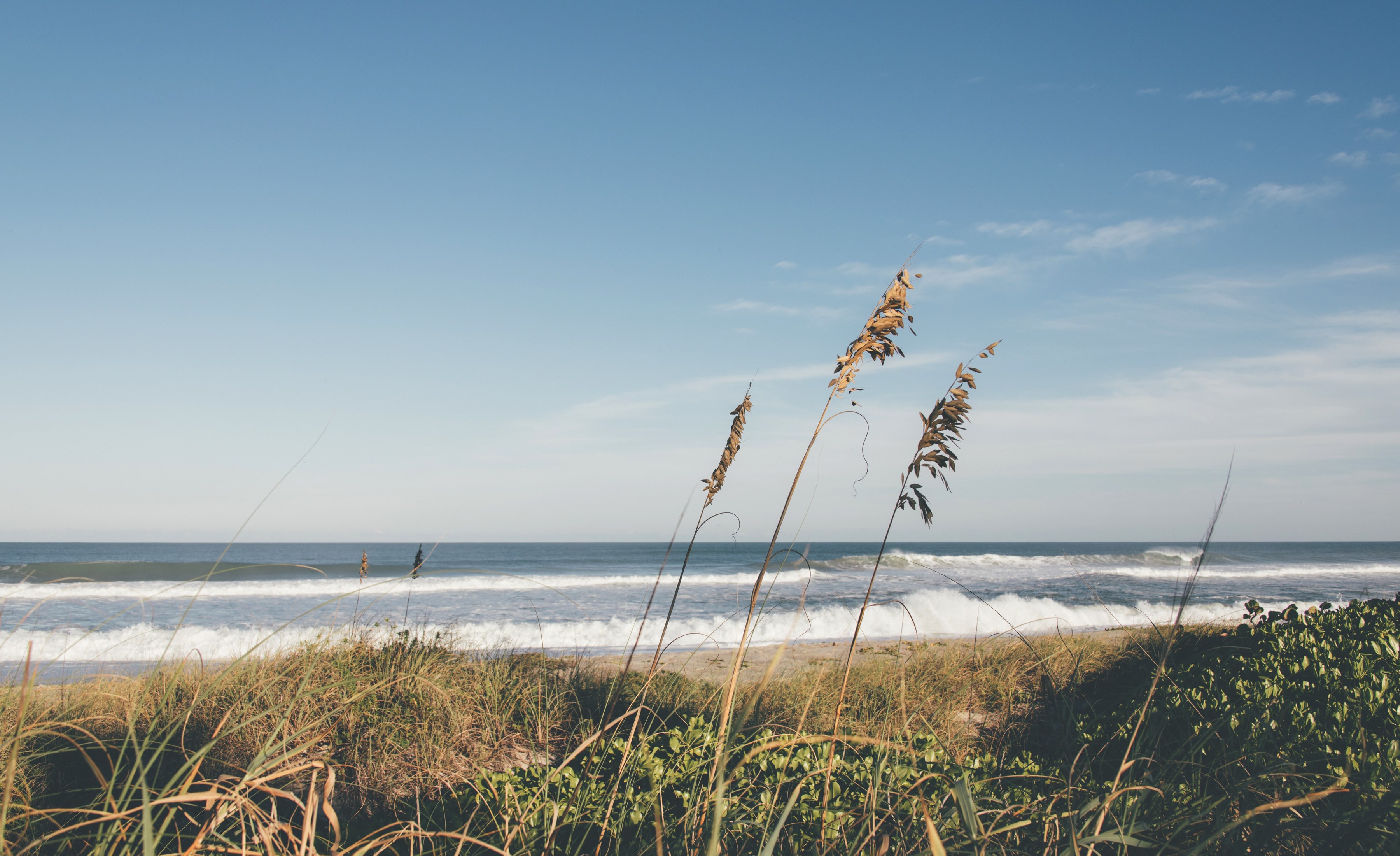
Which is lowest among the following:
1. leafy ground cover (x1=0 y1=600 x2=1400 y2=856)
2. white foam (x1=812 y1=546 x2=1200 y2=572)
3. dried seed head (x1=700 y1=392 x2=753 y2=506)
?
white foam (x1=812 y1=546 x2=1200 y2=572)

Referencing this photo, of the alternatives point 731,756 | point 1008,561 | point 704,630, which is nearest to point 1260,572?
point 1008,561

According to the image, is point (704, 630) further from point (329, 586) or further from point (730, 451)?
point (329, 586)

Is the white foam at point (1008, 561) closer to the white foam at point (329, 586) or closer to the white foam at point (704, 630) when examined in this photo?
the white foam at point (329, 586)

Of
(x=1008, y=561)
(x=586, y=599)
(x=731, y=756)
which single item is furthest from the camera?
(x=1008, y=561)

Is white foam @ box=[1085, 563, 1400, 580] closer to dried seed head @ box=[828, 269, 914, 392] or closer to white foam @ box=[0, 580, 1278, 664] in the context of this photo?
white foam @ box=[0, 580, 1278, 664]

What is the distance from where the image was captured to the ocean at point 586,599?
6.17 metres

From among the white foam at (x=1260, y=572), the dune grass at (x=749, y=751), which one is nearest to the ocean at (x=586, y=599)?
the white foam at (x=1260, y=572)

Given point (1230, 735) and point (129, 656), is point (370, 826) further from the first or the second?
point (129, 656)

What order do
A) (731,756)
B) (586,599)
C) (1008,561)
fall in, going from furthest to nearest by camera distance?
(1008,561) → (586,599) → (731,756)

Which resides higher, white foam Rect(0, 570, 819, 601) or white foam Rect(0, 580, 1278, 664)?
white foam Rect(0, 580, 1278, 664)

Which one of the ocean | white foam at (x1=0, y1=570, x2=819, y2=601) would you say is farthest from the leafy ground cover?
white foam at (x1=0, y1=570, x2=819, y2=601)

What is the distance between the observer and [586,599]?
72.9ft

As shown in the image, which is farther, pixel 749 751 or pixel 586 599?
pixel 586 599

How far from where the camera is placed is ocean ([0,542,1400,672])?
617 centimetres
